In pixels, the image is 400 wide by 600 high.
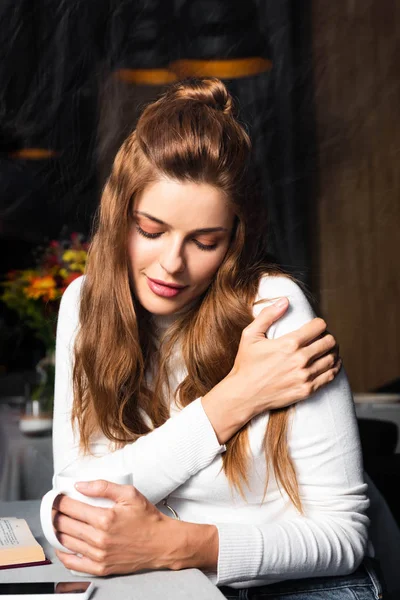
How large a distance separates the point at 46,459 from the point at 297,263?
792 mm

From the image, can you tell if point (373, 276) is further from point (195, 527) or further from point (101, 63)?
point (195, 527)

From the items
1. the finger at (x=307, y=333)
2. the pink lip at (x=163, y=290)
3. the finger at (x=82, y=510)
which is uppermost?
the pink lip at (x=163, y=290)

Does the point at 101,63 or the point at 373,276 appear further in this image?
the point at 373,276

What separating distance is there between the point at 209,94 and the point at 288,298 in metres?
0.31

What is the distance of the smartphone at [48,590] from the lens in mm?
817

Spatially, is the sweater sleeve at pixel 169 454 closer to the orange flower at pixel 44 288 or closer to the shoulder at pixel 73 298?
the shoulder at pixel 73 298

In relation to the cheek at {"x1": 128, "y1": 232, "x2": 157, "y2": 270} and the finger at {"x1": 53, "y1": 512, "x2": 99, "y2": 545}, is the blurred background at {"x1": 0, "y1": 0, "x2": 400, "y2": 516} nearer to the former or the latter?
the cheek at {"x1": 128, "y1": 232, "x2": 157, "y2": 270}

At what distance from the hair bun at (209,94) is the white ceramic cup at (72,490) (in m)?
0.55

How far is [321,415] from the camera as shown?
3.66 ft

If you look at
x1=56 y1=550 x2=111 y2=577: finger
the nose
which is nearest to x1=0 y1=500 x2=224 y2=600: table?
x1=56 y1=550 x2=111 y2=577: finger

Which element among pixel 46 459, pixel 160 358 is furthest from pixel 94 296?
pixel 46 459

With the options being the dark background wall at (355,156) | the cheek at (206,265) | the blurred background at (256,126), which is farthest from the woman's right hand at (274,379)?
the dark background wall at (355,156)

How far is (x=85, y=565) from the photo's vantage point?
901mm

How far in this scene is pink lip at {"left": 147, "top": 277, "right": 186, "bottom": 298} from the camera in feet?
3.89
